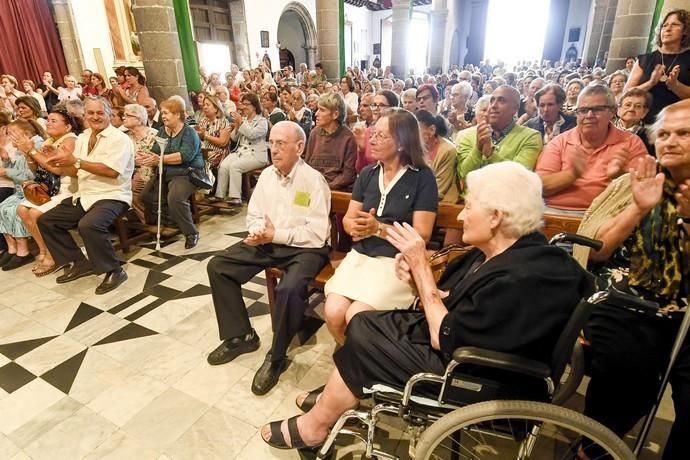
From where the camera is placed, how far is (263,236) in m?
2.26

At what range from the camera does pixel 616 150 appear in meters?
2.07

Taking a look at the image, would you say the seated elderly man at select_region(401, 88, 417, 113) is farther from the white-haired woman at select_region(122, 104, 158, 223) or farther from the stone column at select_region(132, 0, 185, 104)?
the stone column at select_region(132, 0, 185, 104)

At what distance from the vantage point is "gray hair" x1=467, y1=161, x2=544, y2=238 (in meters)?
1.28

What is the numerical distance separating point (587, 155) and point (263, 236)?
73.1 inches

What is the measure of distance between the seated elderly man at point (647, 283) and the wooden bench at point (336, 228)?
1.16 ft

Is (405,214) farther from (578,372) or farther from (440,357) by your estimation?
(578,372)

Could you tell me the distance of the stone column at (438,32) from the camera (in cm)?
1698

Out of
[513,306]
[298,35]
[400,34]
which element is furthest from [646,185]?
[298,35]

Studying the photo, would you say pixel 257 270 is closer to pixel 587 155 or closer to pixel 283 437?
pixel 283 437

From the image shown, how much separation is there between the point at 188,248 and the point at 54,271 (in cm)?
111

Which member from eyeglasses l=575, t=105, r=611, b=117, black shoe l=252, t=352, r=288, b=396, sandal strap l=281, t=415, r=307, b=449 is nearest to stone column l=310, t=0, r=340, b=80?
eyeglasses l=575, t=105, r=611, b=117

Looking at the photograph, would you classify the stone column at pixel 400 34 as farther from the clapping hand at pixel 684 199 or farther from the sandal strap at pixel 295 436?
the sandal strap at pixel 295 436

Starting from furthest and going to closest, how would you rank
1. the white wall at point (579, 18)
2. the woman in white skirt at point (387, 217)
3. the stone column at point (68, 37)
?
the white wall at point (579, 18), the stone column at point (68, 37), the woman in white skirt at point (387, 217)

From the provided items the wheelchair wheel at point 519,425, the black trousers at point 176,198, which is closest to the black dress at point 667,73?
the wheelchair wheel at point 519,425
